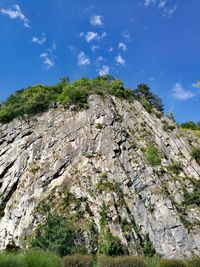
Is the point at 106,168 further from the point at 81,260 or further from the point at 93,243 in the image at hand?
the point at 81,260

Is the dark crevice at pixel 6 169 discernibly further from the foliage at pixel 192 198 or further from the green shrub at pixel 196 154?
the green shrub at pixel 196 154

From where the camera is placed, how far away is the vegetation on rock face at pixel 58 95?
51.3m

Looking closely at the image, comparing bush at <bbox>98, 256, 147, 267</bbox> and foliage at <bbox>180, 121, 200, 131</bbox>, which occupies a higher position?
foliage at <bbox>180, 121, 200, 131</bbox>

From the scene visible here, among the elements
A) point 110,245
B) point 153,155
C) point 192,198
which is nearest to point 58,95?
point 153,155

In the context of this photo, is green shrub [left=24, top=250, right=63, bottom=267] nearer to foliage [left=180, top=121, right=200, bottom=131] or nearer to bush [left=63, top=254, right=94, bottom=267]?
bush [left=63, top=254, right=94, bottom=267]

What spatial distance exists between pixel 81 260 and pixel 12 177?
2759 cm

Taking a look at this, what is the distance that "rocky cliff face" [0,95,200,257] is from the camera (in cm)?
3525

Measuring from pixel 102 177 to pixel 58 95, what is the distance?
2011cm

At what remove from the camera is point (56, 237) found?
102 ft

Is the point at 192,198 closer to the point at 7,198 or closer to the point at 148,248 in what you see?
the point at 148,248

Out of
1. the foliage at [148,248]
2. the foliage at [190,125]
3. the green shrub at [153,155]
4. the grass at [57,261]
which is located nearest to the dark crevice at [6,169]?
the green shrub at [153,155]

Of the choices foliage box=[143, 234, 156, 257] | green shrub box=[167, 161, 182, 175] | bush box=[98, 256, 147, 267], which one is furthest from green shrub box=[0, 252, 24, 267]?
green shrub box=[167, 161, 182, 175]

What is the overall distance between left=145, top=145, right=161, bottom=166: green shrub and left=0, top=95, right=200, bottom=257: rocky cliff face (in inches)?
18.6

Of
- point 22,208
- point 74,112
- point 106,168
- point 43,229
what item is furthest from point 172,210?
point 74,112
